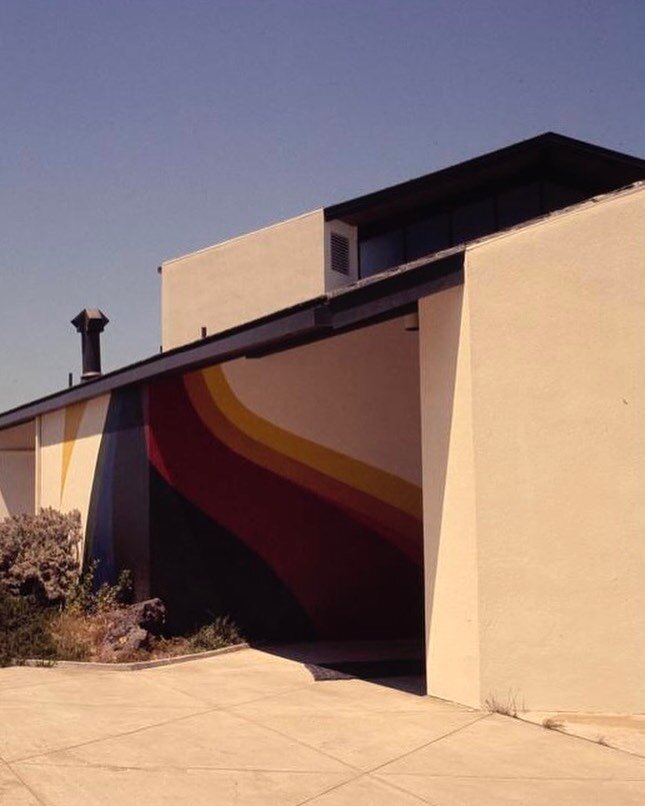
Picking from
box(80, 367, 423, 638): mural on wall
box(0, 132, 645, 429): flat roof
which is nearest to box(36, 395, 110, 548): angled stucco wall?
box(0, 132, 645, 429): flat roof

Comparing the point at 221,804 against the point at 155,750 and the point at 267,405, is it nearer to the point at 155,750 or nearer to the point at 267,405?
the point at 155,750

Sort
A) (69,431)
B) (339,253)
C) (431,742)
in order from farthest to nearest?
(339,253) → (69,431) → (431,742)

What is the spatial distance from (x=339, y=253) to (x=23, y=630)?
35.1ft

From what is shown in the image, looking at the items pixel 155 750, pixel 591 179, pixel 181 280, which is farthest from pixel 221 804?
pixel 181 280

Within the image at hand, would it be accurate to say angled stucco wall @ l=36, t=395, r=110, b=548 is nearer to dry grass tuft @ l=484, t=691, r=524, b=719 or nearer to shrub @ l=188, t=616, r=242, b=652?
shrub @ l=188, t=616, r=242, b=652

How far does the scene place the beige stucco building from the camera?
838cm

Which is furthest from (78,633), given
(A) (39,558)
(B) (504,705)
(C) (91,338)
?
(C) (91,338)

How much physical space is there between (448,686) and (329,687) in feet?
5.20

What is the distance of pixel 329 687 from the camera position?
9.83 m

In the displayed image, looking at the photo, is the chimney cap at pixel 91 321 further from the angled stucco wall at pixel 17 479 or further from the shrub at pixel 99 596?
the shrub at pixel 99 596

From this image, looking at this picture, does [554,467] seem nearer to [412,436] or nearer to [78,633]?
[412,436]

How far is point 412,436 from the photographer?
14.4 meters

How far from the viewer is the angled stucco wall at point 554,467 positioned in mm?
8281

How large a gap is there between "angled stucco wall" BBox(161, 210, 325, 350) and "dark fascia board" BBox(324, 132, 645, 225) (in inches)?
74.5
